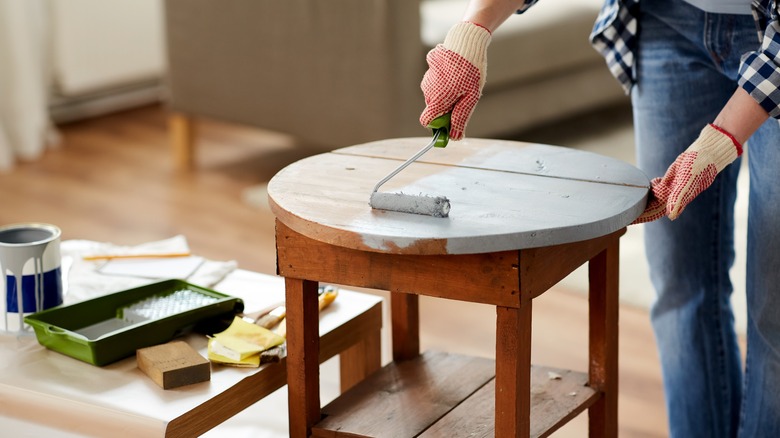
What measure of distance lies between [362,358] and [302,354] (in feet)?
0.95

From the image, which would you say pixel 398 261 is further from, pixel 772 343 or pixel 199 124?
pixel 199 124

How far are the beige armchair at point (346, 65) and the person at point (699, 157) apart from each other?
4.38ft

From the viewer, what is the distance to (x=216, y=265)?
156cm

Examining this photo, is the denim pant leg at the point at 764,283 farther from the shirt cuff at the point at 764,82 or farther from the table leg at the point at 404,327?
the table leg at the point at 404,327

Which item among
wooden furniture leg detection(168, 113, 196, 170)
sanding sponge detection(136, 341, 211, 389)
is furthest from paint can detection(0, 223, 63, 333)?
wooden furniture leg detection(168, 113, 196, 170)

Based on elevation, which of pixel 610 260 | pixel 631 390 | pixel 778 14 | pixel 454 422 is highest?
pixel 778 14

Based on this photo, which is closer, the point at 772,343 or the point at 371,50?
the point at 772,343

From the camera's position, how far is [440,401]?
4.16ft

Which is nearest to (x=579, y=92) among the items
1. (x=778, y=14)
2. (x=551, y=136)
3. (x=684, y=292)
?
(x=551, y=136)

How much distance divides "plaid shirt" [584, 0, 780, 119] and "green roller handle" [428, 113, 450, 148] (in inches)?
11.1

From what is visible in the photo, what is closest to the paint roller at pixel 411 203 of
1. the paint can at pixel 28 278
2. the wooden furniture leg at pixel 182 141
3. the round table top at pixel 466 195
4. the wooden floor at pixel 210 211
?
the round table top at pixel 466 195

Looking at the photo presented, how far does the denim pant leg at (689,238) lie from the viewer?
1322 millimetres

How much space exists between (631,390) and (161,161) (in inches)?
71.4

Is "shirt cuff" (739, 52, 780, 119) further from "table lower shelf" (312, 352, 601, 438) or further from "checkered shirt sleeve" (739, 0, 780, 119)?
"table lower shelf" (312, 352, 601, 438)
